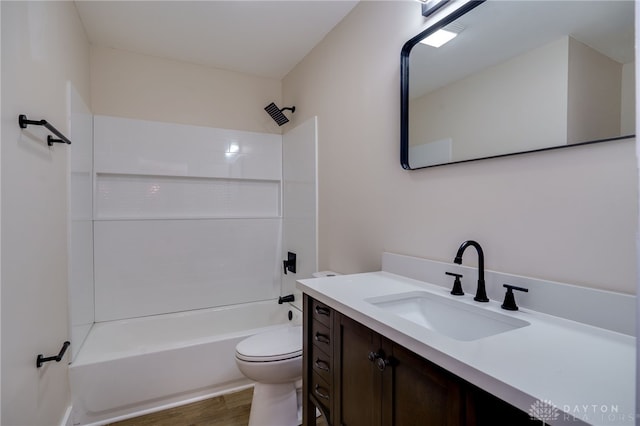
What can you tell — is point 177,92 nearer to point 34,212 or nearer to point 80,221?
point 80,221

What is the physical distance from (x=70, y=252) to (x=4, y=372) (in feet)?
3.00

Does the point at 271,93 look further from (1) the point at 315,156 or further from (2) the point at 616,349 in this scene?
(2) the point at 616,349

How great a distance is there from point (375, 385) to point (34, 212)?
4.95 feet

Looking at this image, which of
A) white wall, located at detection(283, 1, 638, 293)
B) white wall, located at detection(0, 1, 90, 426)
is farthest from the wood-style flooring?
white wall, located at detection(283, 1, 638, 293)

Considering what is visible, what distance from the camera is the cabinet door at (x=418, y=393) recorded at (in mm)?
713

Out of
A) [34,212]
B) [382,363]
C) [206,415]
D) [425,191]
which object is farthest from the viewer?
[206,415]

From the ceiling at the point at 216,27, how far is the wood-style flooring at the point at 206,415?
2570 mm

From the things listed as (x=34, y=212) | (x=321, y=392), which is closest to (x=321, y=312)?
(x=321, y=392)

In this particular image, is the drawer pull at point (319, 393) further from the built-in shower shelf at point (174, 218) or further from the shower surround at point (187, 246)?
the built-in shower shelf at point (174, 218)

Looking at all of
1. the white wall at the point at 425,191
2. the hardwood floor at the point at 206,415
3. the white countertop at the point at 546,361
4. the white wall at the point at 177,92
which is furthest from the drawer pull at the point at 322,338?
the white wall at the point at 177,92

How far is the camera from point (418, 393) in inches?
32.0

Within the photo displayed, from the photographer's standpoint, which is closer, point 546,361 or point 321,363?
point 546,361

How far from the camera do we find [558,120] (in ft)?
3.18

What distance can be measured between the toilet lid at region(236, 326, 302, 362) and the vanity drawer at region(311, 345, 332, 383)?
39cm
